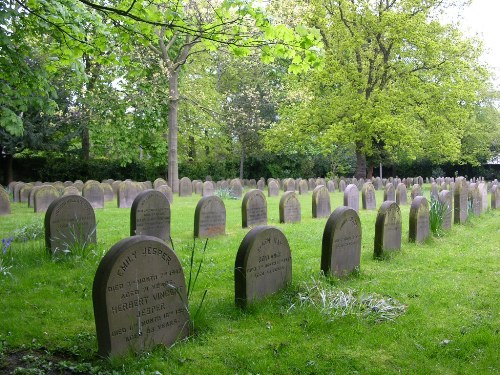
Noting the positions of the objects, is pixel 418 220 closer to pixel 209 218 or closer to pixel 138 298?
pixel 209 218

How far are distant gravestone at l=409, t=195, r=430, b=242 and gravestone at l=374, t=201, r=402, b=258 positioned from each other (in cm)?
104

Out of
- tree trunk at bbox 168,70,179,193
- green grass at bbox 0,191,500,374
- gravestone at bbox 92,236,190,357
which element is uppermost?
tree trunk at bbox 168,70,179,193

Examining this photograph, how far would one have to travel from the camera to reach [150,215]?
8.41 m

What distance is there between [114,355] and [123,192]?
1227 cm

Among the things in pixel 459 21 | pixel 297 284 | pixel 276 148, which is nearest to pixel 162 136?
pixel 276 148

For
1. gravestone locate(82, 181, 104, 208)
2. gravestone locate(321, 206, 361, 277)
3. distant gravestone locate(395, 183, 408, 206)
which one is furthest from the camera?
distant gravestone locate(395, 183, 408, 206)

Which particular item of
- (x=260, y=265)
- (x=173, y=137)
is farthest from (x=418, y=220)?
(x=173, y=137)

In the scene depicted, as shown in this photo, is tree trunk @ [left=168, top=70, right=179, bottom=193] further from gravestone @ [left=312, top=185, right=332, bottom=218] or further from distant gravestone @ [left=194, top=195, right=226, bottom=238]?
distant gravestone @ [left=194, top=195, right=226, bottom=238]

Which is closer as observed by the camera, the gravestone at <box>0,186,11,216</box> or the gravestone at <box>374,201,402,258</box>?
the gravestone at <box>374,201,402,258</box>

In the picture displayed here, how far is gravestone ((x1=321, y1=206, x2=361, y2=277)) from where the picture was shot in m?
6.36

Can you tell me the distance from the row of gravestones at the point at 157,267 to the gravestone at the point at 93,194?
7.46 meters

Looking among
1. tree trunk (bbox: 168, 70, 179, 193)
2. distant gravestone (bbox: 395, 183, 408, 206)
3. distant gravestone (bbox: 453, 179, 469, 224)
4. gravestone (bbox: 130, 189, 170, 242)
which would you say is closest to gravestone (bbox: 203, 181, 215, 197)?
tree trunk (bbox: 168, 70, 179, 193)

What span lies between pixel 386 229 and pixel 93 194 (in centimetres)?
1025

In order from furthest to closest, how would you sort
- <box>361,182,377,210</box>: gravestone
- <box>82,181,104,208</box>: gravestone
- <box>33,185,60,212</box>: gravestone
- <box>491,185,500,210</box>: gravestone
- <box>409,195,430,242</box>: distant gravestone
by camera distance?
<box>491,185,500,210</box>: gravestone, <box>361,182,377,210</box>: gravestone, <box>82,181,104,208</box>: gravestone, <box>33,185,60,212</box>: gravestone, <box>409,195,430,242</box>: distant gravestone
